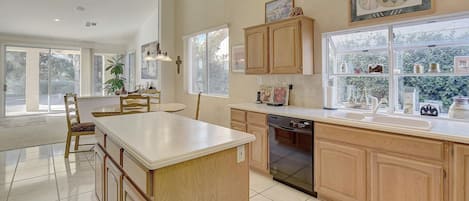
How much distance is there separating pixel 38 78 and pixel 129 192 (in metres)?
9.02

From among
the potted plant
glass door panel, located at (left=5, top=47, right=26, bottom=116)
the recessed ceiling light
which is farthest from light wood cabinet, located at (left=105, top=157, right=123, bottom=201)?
glass door panel, located at (left=5, top=47, right=26, bottom=116)

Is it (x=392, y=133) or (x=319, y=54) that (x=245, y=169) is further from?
(x=319, y=54)

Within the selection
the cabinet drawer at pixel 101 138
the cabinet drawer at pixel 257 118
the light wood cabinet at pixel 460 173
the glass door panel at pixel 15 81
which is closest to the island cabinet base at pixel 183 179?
the cabinet drawer at pixel 101 138

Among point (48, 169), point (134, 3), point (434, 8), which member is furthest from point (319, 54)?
point (134, 3)

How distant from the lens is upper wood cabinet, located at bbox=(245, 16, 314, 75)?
2.97 metres

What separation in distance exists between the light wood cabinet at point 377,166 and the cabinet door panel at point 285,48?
87cm

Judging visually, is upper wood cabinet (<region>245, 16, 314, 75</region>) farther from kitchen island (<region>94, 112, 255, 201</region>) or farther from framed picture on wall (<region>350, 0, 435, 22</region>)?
kitchen island (<region>94, 112, 255, 201</region>)

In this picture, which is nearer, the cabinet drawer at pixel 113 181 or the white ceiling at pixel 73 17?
the cabinet drawer at pixel 113 181

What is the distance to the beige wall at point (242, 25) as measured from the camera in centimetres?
292

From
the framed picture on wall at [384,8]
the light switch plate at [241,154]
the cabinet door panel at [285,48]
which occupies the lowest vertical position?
the light switch plate at [241,154]

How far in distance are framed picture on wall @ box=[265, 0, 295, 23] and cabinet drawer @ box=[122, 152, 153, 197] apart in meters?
2.79

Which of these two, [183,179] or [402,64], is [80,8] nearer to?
[183,179]

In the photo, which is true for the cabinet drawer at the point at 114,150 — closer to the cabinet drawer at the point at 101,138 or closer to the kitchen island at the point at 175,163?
the kitchen island at the point at 175,163

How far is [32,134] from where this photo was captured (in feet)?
18.2
